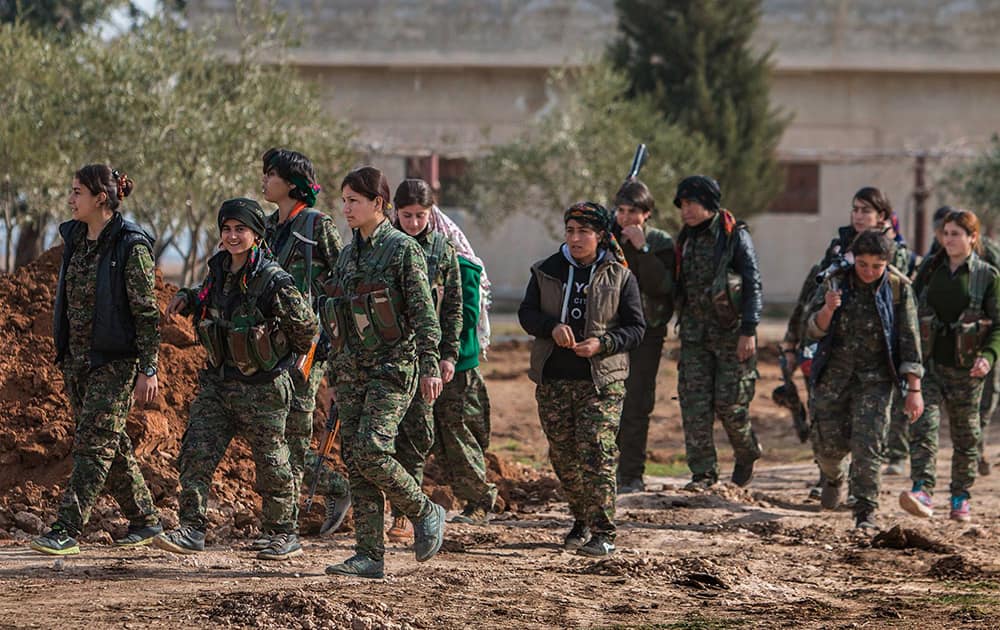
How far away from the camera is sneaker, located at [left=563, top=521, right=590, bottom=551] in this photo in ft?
27.4

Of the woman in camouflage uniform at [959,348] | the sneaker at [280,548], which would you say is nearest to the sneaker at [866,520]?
the woman in camouflage uniform at [959,348]

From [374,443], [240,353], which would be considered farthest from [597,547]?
[240,353]

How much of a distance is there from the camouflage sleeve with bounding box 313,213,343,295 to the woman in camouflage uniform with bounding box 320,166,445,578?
611 mm

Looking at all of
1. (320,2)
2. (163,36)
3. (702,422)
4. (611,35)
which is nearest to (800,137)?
(611,35)

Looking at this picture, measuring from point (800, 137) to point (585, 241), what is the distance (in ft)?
92.2

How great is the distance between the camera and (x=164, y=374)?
30.4 ft

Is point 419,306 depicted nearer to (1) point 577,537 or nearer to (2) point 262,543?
(2) point 262,543

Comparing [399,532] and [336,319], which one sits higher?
[336,319]

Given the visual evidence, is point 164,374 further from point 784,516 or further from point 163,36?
point 163,36

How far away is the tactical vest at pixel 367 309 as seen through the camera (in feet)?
23.1

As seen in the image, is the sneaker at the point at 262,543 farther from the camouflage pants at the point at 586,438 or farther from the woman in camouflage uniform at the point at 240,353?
the camouflage pants at the point at 586,438

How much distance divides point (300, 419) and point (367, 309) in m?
1.12

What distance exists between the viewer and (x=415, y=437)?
307 inches

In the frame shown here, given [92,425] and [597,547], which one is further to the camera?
[597,547]
